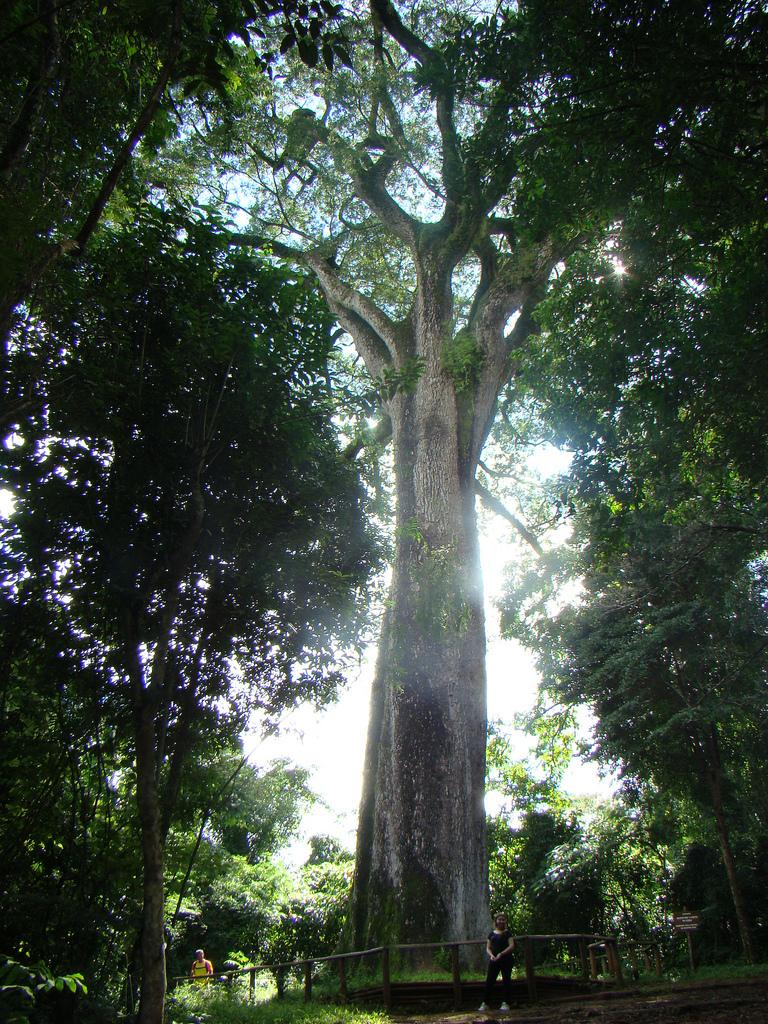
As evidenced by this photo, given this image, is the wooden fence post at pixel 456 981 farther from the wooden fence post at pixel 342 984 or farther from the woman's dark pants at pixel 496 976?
the wooden fence post at pixel 342 984

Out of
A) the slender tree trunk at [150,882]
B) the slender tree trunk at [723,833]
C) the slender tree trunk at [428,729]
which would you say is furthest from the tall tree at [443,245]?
the slender tree trunk at [723,833]

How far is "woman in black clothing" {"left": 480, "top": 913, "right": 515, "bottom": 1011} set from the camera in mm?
6129

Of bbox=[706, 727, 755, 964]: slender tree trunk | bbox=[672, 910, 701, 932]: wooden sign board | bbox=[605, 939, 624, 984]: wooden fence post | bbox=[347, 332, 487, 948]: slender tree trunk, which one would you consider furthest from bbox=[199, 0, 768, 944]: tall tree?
bbox=[672, 910, 701, 932]: wooden sign board

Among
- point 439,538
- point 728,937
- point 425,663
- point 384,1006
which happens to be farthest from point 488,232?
point 728,937

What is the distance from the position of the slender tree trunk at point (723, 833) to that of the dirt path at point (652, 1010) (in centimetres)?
614

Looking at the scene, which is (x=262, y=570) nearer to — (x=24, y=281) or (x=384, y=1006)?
(x=24, y=281)

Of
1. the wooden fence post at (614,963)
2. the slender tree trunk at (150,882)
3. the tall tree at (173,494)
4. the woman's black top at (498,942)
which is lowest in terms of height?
the wooden fence post at (614,963)

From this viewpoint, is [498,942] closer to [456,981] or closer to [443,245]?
[456,981]

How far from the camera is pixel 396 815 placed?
7234 mm

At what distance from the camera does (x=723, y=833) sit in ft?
39.1

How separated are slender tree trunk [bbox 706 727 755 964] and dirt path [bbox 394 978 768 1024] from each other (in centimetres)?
614

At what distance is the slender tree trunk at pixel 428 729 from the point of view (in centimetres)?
684

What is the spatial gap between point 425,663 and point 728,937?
40.4ft

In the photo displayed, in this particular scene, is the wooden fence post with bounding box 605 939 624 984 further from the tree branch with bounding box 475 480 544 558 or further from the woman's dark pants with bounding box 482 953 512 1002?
the tree branch with bounding box 475 480 544 558
